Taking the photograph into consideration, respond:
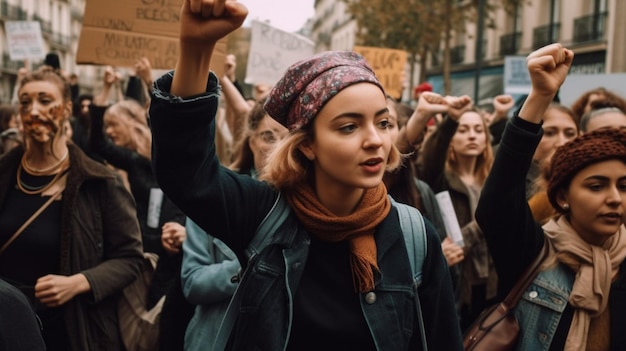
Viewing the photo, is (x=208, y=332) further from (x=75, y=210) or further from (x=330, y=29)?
(x=330, y=29)

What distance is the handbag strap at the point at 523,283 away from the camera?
2666 millimetres

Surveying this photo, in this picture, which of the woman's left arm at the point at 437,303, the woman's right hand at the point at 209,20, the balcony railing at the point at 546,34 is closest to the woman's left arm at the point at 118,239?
the woman's left arm at the point at 437,303

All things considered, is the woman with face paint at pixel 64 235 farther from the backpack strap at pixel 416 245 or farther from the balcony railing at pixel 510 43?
the balcony railing at pixel 510 43

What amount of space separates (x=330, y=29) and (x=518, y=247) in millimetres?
82788

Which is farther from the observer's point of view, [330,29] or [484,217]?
[330,29]

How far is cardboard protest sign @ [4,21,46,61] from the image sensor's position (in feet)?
33.0

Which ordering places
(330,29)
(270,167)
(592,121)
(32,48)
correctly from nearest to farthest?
(270,167)
(592,121)
(32,48)
(330,29)

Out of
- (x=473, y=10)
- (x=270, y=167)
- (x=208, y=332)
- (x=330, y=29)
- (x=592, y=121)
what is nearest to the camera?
(x=270, y=167)

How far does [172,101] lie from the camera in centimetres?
181

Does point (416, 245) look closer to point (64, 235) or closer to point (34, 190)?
point (64, 235)

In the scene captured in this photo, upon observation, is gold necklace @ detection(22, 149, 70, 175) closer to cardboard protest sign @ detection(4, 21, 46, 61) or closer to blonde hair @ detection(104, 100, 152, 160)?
blonde hair @ detection(104, 100, 152, 160)

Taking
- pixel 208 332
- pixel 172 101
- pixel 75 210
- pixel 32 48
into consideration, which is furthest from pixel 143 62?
pixel 32 48

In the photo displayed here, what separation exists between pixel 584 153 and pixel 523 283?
0.53m

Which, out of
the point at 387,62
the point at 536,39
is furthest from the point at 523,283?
the point at 536,39
